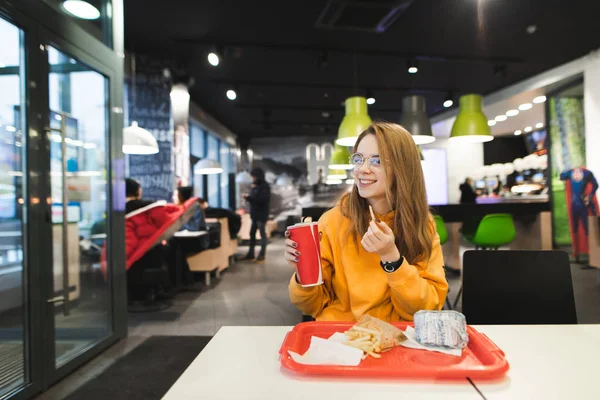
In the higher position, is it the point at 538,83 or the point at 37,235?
the point at 538,83

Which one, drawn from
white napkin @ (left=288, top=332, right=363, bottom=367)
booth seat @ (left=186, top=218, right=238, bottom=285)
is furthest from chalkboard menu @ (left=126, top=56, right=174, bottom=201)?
white napkin @ (left=288, top=332, right=363, bottom=367)

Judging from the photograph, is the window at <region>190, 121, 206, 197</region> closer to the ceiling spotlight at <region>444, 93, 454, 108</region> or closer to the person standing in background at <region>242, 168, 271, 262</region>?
the person standing in background at <region>242, 168, 271, 262</region>

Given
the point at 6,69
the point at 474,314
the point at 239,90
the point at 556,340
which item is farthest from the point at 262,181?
the point at 556,340

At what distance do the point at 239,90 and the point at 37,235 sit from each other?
6.16 metres

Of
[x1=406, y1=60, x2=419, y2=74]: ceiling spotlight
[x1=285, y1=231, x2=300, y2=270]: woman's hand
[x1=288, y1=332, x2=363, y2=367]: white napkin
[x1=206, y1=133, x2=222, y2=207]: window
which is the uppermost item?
[x1=406, y1=60, x2=419, y2=74]: ceiling spotlight

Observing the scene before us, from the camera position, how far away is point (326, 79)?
25.1ft

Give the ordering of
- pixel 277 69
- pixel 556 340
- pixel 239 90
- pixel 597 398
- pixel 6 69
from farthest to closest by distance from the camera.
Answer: pixel 239 90
pixel 277 69
pixel 6 69
pixel 556 340
pixel 597 398

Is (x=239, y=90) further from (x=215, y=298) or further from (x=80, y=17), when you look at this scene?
(x=80, y=17)

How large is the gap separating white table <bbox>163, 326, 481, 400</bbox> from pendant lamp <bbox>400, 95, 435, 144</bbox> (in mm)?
4380

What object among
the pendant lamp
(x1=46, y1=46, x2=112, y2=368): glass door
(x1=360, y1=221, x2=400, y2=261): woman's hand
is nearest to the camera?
(x1=360, y1=221, x2=400, y2=261): woman's hand

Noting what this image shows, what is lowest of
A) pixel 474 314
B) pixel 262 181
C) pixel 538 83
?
pixel 474 314

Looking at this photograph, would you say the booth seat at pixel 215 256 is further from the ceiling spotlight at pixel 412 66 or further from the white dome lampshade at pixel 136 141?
the ceiling spotlight at pixel 412 66

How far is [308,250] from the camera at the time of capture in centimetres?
115

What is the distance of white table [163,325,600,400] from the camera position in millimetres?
794
